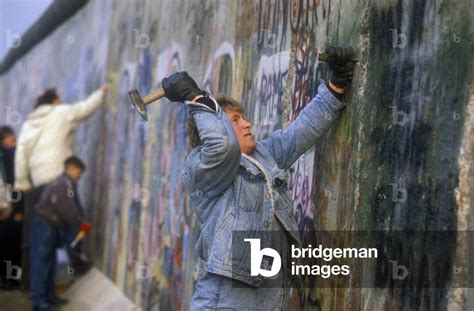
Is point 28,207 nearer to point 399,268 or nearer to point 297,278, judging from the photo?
point 297,278

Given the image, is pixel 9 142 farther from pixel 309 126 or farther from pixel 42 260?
pixel 309 126

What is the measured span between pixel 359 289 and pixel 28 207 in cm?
654

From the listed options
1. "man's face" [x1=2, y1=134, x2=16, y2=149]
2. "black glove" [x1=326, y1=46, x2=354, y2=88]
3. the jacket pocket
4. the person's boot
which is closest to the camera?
the jacket pocket

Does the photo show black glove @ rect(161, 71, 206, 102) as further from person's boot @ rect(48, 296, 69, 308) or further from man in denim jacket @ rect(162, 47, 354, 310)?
person's boot @ rect(48, 296, 69, 308)

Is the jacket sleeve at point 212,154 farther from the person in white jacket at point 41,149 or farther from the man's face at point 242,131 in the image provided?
the person in white jacket at point 41,149

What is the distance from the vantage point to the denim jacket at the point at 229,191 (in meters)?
5.28

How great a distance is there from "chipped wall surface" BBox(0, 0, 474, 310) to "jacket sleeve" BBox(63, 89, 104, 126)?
130mm

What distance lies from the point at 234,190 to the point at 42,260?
588 cm

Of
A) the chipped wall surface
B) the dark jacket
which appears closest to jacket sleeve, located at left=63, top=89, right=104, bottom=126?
the chipped wall surface

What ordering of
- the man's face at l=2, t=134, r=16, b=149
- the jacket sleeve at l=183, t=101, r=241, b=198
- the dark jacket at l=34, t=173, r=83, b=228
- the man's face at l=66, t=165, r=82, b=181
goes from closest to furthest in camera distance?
1. the jacket sleeve at l=183, t=101, r=241, b=198
2. the dark jacket at l=34, t=173, r=83, b=228
3. the man's face at l=66, t=165, r=82, b=181
4. the man's face at l=2, t=134, r=16, b=149

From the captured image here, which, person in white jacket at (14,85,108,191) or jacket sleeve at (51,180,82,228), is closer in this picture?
jacket sleeve at (51,180,82,228)

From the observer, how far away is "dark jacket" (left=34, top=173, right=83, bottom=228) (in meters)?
10.8

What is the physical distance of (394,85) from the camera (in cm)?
514

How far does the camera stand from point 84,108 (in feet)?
39.3
